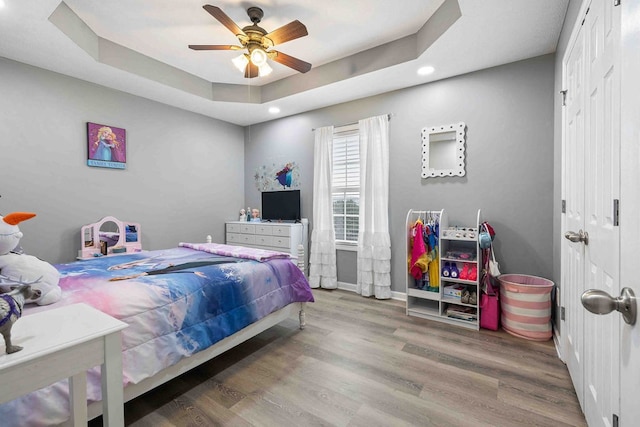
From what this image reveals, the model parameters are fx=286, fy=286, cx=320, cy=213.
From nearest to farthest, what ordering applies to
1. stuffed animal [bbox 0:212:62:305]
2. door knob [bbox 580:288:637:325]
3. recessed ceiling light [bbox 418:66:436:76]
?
door knob [bbox 580:288:637:325], stuffed animal [bbox 0:212:62:305], recessed ceiling light [bbox 418:66:436:76]

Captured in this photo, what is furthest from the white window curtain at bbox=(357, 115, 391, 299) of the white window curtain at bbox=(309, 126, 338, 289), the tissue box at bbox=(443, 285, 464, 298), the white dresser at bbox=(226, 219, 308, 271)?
the white dresser at bbox=(226, 219, 308, 271)

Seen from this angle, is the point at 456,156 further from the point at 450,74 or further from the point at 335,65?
the point at 335,65

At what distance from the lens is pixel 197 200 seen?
4.34 meters

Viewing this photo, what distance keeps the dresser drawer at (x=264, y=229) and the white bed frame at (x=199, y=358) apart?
5.65 ft

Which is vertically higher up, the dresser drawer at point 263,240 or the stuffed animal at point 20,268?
the stuffed animal at point 20,268

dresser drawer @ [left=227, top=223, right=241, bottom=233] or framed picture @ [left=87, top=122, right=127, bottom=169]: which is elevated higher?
framed picture @ [left=87, top=122, right=127, bottom=169]

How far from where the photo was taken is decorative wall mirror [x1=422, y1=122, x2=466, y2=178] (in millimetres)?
3074

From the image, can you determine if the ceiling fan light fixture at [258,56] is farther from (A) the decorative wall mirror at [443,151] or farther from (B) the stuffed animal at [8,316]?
(B) the stuffed animal at [8,316]

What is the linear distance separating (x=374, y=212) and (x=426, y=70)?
166 centimetres

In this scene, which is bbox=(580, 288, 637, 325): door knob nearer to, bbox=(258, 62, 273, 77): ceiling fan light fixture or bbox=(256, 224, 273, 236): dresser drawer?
bbox=(258, 62, 273, 77): ceiling fan light fixture

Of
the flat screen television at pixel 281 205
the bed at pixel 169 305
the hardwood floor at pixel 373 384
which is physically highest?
the flat screen television at pixel 281 205

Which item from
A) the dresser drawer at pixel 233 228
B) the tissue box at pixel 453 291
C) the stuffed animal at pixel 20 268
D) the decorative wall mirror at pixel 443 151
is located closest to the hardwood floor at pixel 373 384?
the tissue box at pixel 453 291

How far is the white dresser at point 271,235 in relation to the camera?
13.2 ft

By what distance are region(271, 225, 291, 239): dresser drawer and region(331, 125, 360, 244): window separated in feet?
2.18
